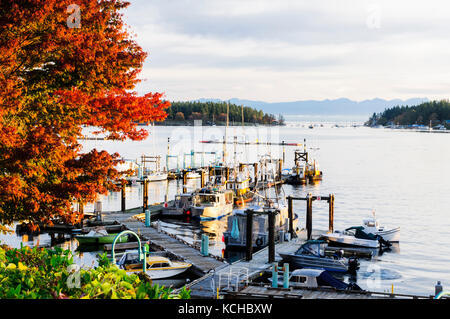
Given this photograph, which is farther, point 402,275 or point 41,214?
point 402,275

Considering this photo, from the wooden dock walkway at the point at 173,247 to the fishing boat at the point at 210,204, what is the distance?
9.16 m

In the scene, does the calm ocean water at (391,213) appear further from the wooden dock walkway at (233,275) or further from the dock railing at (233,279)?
the dock railing at (233,279)

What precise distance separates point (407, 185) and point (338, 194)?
805 inches

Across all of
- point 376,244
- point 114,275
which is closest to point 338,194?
point 376,244

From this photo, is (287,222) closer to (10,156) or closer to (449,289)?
(449,289)

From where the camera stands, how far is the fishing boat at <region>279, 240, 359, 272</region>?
30625 millimetres

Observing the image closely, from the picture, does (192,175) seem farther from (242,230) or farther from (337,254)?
(337,254)

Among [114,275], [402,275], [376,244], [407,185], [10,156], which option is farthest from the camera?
[407,185]

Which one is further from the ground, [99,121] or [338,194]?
[99,121]

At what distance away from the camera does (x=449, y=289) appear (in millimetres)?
→ 30594

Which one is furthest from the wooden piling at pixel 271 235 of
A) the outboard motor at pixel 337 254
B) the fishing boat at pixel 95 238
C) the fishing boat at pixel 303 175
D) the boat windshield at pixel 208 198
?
the fishing boat at pixel 303 175

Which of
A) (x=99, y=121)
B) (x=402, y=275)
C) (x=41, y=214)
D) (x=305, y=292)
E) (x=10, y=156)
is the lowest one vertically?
(x=402, y=275)

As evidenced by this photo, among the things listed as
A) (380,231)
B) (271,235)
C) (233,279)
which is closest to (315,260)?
(271,235)

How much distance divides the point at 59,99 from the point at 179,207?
Answer: 39.1 metres
